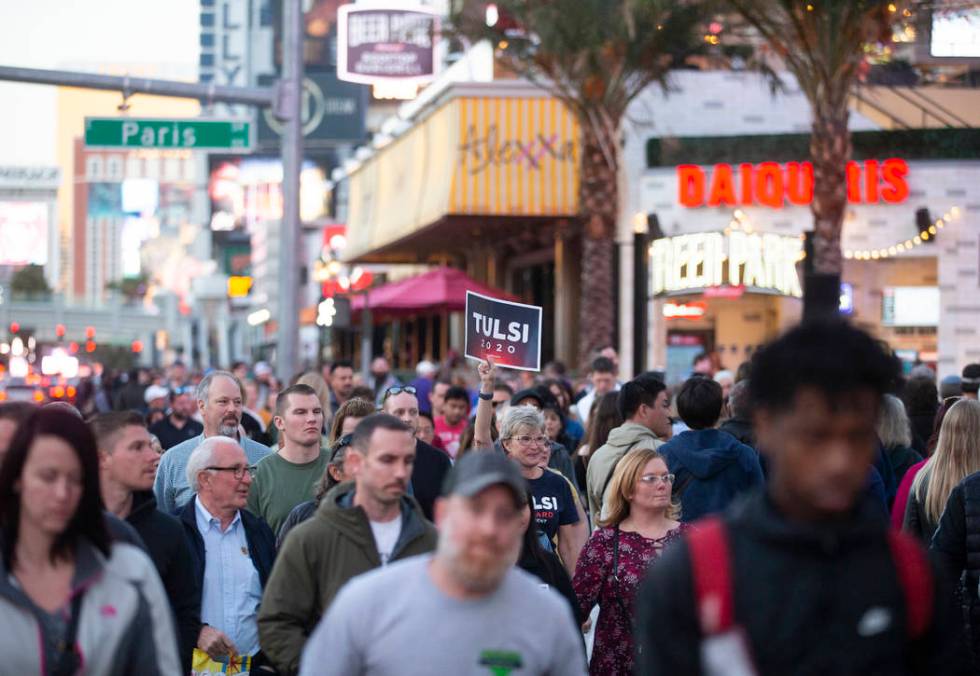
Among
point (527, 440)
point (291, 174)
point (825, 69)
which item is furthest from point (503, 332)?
point (825, 69)

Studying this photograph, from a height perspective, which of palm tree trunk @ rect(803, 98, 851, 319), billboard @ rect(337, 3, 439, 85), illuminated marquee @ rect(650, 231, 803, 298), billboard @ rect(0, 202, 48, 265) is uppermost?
billboard @ rect(337, 3, 439, 85)

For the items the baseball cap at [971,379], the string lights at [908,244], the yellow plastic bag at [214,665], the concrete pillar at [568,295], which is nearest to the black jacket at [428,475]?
the yellow plastic bag at [214,665]

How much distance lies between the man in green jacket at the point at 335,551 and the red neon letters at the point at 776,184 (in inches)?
841

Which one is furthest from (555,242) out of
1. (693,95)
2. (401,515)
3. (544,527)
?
(401,515)

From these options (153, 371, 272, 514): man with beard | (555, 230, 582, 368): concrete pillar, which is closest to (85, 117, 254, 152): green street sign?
(153, 371, 272, 514): man with beard

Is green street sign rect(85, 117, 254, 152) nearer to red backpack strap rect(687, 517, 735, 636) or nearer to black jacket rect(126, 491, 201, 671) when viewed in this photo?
black jacket rect(126, 491, 201, 671)

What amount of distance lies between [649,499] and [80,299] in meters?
147

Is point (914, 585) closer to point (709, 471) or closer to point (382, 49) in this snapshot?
point (709, 471)

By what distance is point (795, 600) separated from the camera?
3.46 metres

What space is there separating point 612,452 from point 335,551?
431 cm

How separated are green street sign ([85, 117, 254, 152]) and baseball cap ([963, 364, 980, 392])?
9939mm

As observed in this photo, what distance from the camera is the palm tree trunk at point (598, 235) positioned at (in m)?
27.2

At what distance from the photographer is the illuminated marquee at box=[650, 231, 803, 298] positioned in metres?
25.6

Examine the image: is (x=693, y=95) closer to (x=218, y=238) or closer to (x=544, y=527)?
(x=544, y=527)
